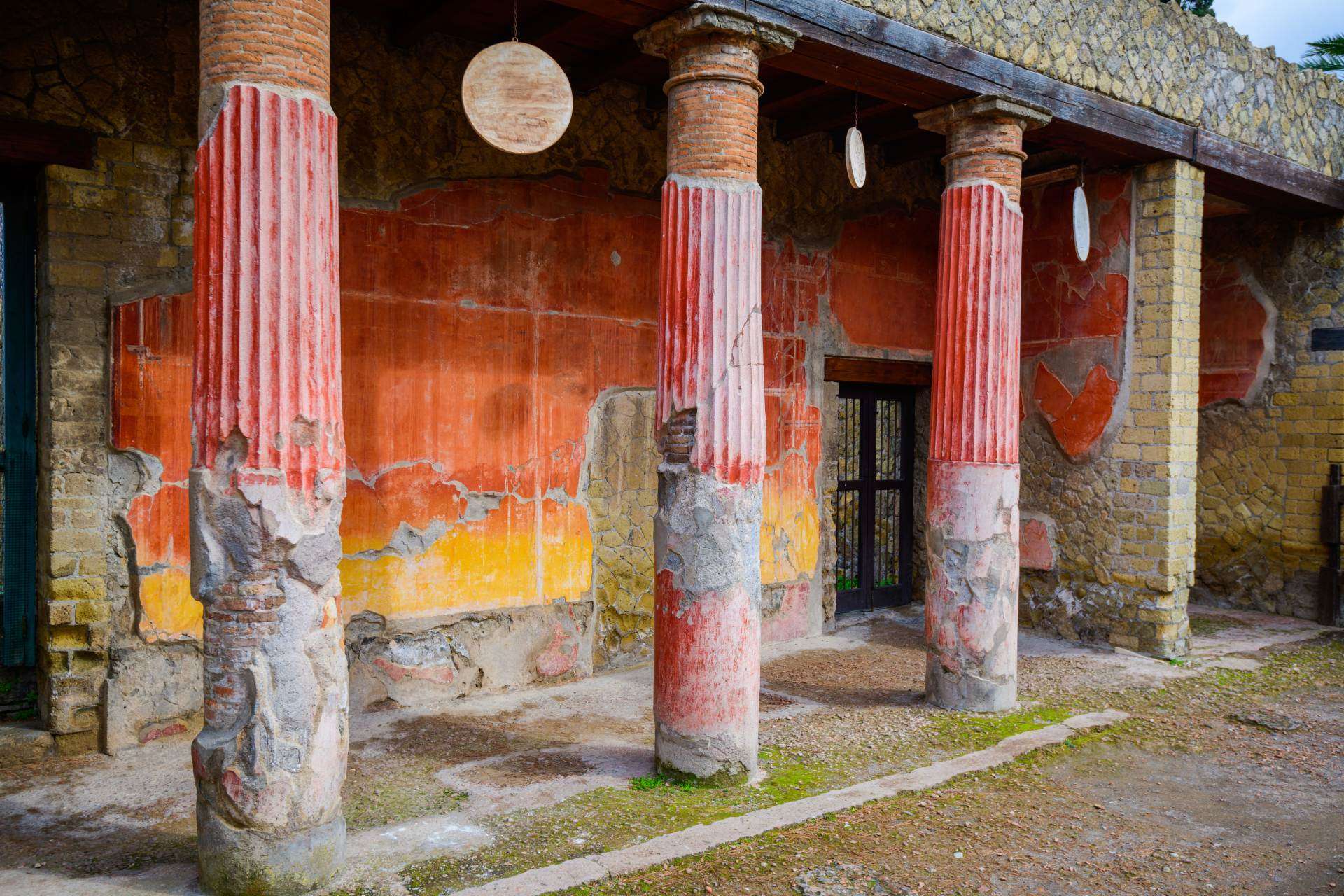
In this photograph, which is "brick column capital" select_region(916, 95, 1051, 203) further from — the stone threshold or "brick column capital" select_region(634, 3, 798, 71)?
the stone threshold

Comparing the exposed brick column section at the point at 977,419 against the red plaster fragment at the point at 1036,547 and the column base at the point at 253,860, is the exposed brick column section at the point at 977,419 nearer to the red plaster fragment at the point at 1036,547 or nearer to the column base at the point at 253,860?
the red plaster fragment at the point at 1036,547

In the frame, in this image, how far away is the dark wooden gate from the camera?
25.8ft

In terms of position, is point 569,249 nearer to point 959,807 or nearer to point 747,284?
point 747,284

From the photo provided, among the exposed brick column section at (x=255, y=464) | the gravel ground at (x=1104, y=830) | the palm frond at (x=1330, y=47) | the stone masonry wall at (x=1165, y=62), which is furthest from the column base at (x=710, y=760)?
the palm frond at (x=1330, y=47)

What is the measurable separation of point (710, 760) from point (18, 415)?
11.7 feet

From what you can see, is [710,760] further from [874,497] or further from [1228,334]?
[1228,334]

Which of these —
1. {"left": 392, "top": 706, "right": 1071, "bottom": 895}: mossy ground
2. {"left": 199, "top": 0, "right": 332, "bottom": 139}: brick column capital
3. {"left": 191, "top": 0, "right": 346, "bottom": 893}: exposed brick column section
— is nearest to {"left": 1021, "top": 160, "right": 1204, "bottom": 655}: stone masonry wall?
{"left": 392, "top": 706, "right": 1071, "bottom": 895}: mossy ground

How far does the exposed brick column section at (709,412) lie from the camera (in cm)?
419

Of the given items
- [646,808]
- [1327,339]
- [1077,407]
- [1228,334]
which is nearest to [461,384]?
[646,808]

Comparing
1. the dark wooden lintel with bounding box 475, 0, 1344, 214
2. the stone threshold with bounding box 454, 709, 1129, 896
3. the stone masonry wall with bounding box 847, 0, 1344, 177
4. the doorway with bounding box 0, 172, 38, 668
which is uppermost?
the stone masonry wall with bounding box 847, 0, 1344, 177

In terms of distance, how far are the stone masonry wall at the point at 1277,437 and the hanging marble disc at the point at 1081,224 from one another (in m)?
2.86

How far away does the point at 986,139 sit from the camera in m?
5.48

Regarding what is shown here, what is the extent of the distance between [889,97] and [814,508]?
299 centimetres

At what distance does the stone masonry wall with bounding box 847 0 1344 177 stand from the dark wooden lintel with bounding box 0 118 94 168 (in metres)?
3.61
